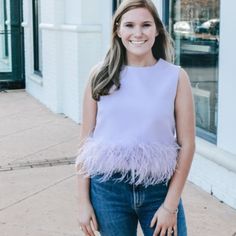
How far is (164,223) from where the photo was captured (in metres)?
2.21

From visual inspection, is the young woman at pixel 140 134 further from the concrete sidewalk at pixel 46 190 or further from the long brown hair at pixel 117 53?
the concrete sidewalk at pixel 46 190

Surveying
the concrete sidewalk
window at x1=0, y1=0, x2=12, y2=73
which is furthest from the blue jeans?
window at x1=0, y1=0, x2=12, y2=73

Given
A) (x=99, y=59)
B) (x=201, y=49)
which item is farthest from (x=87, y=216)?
(x=99, y=59)

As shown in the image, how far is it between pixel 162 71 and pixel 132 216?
0.58 metres

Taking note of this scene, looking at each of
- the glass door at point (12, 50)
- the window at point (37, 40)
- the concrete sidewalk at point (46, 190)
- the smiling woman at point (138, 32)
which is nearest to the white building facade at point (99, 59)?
the window at point (37, 40)

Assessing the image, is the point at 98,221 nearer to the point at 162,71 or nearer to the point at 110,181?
the point at 110,181

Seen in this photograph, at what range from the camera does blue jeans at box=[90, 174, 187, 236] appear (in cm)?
224

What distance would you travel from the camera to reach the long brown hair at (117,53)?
7.32ft

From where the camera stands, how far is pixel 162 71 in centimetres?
225

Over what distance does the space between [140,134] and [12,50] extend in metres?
10.9

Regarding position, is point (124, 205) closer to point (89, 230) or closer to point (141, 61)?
point (89, 230)

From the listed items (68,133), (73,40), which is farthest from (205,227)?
(73,40)

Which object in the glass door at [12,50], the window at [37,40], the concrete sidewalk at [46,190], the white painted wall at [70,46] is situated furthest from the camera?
the glass door at [12,50]

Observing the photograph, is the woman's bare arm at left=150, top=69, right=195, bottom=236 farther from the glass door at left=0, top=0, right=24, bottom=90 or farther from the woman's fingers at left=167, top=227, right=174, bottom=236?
the glass door at left=0, top=0, right=24, bottom=90
